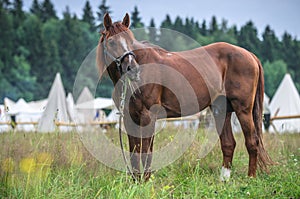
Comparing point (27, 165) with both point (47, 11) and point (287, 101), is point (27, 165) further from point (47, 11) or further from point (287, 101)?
point (47, 11)

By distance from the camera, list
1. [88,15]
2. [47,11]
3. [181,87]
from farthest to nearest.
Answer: [88,15]
[47,11]
[181,87]

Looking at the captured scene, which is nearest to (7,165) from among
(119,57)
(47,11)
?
(119,57)

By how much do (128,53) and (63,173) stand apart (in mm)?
1614

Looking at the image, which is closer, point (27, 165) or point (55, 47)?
point (27, 165)

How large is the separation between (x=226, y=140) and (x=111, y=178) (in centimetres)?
189

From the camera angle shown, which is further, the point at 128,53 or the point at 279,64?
the point at 279,64

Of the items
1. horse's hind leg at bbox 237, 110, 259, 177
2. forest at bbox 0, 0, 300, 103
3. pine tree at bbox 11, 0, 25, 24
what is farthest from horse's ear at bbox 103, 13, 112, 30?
pine tree at bbox 11, 0, 25, 24

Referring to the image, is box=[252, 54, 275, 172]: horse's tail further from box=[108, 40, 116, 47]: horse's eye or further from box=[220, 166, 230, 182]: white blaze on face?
box=[108, 40, 116, 47]: horse's eye

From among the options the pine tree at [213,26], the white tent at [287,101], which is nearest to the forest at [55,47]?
the pine tree at [213,26]

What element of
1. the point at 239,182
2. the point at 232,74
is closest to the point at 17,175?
the point at 239,182

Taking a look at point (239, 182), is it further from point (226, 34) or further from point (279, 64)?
point (226, 34)

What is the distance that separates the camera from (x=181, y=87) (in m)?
4.77

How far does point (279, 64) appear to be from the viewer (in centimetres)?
5197

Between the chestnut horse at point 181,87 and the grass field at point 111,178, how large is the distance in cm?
32
